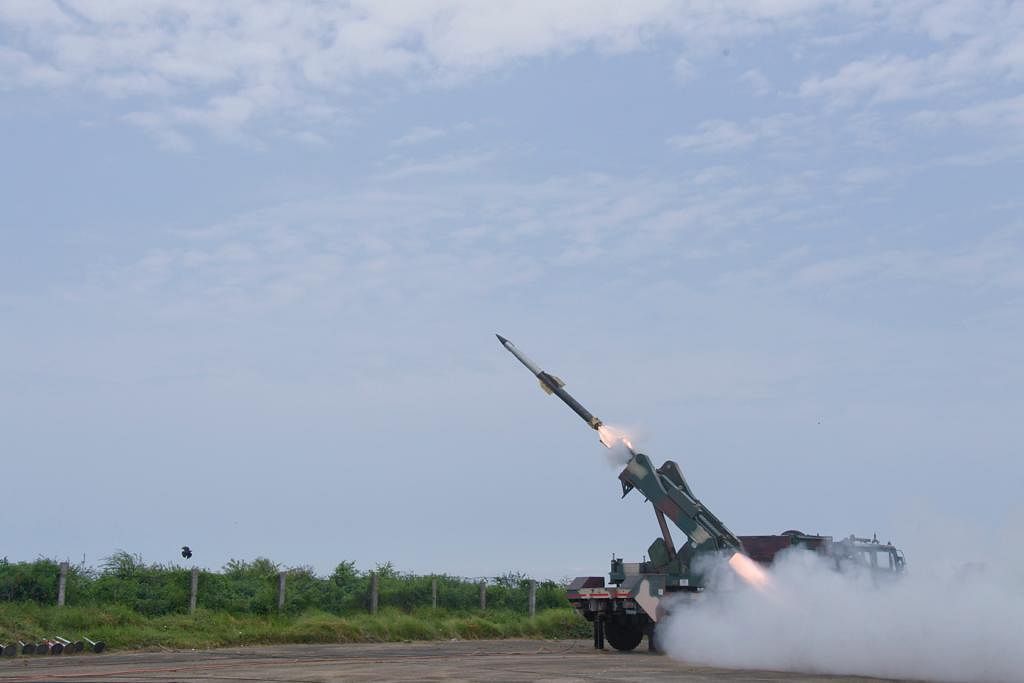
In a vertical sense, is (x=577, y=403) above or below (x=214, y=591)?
above

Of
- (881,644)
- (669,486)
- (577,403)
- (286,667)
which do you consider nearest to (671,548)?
(669,486)

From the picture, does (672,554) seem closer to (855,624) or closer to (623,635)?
(623,635)

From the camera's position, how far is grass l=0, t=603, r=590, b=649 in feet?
97.7

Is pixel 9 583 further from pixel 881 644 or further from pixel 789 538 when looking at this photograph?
pixel 881 644

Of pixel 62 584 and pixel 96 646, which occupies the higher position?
pixel 62 584

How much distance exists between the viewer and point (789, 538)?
96.1 ft

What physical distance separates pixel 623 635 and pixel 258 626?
10.3 meters

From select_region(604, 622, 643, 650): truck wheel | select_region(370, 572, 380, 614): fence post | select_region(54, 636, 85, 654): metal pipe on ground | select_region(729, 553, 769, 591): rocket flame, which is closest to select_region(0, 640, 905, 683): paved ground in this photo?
select_region(54, 636, 85, 654): metal pipe on ground

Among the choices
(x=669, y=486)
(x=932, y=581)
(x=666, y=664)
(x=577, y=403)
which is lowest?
(x=666, y=664)

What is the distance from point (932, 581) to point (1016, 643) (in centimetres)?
310

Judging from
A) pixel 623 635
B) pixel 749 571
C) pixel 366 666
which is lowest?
pixel 366 666

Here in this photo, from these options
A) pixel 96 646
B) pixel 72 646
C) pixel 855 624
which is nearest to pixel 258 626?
pixel 96 646

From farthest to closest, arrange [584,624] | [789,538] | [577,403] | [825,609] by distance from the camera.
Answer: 1. [584,624]
2. [577,403]
3. [789,538]
4. [825,609]

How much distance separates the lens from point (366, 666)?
75.1ft
